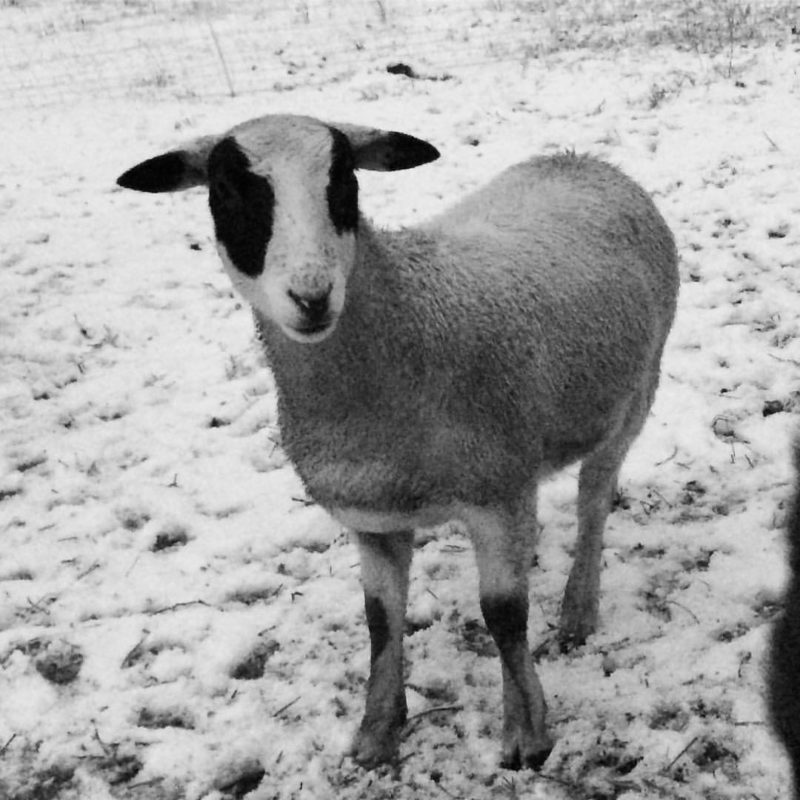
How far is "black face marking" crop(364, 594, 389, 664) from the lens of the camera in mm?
2914

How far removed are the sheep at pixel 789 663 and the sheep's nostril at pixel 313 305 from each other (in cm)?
105

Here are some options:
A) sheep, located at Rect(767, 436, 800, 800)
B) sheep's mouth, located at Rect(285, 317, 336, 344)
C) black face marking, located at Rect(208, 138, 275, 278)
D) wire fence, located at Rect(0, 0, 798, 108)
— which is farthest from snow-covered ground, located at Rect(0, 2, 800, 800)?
wire fence, located at Rect(0, 0, 798, 108)

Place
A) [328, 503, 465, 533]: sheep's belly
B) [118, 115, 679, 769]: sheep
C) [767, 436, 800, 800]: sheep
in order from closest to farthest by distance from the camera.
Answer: [767, 436, 800, 800]: sheep
[118, 115, 679, 769]: sheep
[328, 503, 465, 533]: sheep's belly

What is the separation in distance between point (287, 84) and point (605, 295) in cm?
687

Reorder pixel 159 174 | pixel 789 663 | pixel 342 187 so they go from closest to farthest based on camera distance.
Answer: pixel 789 663 → pixel 342 187 → pixel 159 174

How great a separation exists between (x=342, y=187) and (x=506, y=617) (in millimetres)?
1319

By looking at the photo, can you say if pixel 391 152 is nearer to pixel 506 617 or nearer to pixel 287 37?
pixel 506 617

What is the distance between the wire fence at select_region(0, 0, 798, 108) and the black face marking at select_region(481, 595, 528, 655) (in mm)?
6960

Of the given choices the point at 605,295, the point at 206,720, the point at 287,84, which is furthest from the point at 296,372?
the point at 287,84

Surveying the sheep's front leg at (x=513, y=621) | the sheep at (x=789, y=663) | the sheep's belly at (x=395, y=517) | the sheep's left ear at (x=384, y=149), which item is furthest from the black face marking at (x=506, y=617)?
the sheep's left ear at (x=384, y=149)

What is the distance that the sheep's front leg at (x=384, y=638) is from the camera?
2.85 meters

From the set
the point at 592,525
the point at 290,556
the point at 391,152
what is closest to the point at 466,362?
the point at 391,152

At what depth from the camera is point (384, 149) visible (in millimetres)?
2426

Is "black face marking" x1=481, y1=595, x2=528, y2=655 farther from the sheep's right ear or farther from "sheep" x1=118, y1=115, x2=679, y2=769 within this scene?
the sheep's right ear
